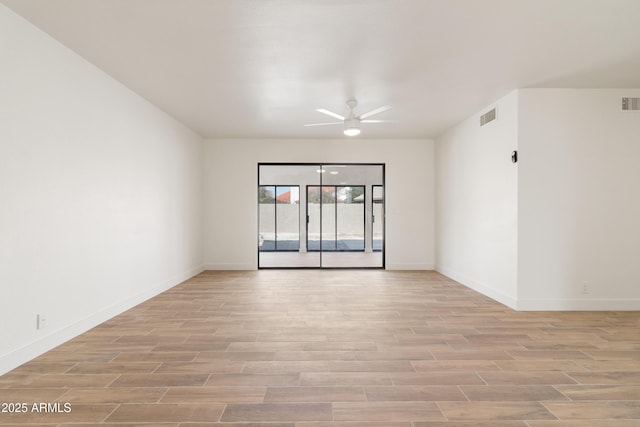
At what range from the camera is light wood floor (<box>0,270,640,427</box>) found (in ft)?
6.63

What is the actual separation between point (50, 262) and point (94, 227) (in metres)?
0.68

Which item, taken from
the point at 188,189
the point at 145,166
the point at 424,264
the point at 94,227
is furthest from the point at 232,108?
the point at 424,264

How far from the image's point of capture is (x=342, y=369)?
2.60 m

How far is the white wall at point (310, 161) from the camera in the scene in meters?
7.21

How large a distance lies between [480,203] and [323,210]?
225 inches

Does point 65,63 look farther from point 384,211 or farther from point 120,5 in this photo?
point 384,211

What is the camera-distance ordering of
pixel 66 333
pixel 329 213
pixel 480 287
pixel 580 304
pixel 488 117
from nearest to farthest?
pixel 66 333
pixel 580 304
pixel 488 117
pixel 480 287
pixel 329 213

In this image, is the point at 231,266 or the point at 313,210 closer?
the point at 231,266

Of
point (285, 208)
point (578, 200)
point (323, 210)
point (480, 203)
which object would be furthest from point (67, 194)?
point (323, 210)

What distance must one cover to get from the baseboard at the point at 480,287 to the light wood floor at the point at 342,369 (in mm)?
200

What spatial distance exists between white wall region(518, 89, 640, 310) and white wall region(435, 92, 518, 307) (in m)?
0.18

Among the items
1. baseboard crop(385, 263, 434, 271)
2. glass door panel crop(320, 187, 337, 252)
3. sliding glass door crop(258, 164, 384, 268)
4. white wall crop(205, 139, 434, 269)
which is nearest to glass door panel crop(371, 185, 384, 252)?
sliding glass door crop(258, 164, 384, 268)

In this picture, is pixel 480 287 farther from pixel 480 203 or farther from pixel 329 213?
pixel 329 213

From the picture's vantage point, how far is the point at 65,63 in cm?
322
